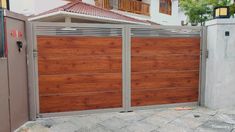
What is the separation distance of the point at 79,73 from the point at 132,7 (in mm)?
11816

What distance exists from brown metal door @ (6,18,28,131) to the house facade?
6.73m

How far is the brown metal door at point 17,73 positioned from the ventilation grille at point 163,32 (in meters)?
2.31

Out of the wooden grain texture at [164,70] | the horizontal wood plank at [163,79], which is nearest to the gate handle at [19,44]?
the wooden grain texture at [164,70]

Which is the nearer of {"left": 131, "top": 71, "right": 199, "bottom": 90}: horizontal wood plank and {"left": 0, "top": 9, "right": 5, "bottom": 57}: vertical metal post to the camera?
{"left": 0, "top": 9, "right": 5, "bottom": 57}: vertical metal post

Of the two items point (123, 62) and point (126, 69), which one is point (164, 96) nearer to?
point (126, 69)

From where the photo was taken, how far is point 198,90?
5.29m

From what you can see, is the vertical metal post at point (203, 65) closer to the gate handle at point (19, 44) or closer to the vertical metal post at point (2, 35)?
the gate handle at point (19, 44)

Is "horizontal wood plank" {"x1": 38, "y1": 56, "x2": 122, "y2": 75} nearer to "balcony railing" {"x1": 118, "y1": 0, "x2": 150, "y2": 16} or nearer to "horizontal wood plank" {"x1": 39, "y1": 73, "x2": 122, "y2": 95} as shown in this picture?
"horizontal wood plank" {"x1": 39, "y1": 73, "x2": 122, "y2": 95}

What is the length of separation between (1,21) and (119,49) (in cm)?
233

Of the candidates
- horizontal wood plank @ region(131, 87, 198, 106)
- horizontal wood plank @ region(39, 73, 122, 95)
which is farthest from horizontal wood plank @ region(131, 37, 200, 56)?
horizontal wood plank @ region(131, 87, 198, 106)

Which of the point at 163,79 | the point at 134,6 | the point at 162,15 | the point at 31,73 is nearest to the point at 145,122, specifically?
the point at 163,79

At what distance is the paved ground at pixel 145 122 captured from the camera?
3.86m

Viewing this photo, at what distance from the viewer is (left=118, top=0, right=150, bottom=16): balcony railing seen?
14464 millimetres

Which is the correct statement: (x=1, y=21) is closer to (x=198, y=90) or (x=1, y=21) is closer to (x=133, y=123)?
(x=133, y=123)
